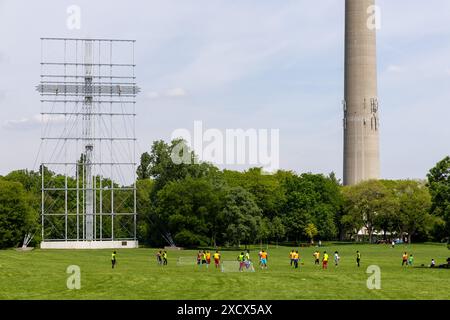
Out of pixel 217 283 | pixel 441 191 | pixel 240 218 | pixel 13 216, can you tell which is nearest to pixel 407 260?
pixel 441 191

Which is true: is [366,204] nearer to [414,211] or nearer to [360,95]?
[414,211]

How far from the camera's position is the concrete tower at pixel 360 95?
586 feet

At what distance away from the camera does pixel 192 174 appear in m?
129

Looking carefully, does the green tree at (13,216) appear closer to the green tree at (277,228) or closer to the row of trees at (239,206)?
the row of trees at (239,206)

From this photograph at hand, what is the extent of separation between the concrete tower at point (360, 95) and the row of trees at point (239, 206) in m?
16.7

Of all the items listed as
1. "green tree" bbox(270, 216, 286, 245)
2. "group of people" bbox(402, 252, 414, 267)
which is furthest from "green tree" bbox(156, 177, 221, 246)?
"group of people" bbox(402, 252, 414, 267)

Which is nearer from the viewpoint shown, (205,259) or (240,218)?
(205,259)

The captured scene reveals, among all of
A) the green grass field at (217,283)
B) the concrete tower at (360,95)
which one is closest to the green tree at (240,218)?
the green grass field at (217,283)

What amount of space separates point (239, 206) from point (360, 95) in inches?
2964

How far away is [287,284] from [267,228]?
7585 cm

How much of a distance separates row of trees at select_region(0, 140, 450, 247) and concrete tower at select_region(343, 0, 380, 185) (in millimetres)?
16686

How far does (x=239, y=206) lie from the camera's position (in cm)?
11269
